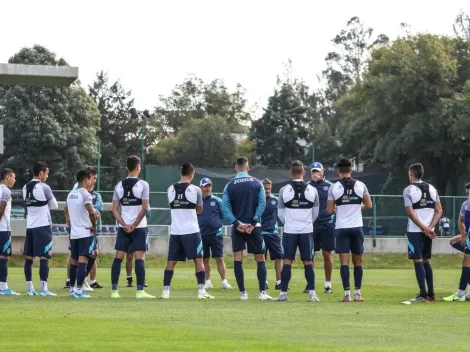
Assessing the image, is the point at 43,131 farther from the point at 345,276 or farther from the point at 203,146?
the point at 345,276

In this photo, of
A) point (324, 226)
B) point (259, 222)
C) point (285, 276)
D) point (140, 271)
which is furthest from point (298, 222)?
point (324, 226)

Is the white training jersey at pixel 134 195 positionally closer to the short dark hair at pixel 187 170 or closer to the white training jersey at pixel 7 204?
the short dark hair at pixel 187 170

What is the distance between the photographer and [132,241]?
61.8 feet

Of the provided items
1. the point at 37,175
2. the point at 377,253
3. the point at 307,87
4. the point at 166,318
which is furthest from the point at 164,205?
the point at 307,87

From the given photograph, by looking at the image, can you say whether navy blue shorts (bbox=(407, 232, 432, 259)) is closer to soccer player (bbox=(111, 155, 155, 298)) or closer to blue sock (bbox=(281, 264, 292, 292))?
blue sock (bbox=(281, 264, 292, 292))

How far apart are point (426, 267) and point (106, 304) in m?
5.21

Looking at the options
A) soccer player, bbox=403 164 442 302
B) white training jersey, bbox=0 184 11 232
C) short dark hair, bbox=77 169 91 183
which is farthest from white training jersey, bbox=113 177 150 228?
soccer player, bbox=403 164 442 302

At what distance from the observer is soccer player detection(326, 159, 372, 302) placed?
1850cm

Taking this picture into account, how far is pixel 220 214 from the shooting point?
23.7 metres

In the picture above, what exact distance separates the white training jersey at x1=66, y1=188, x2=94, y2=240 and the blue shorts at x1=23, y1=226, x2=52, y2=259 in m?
0.68

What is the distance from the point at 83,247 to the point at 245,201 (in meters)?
2.86

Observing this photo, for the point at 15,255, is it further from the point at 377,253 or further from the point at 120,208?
the point at 120,208

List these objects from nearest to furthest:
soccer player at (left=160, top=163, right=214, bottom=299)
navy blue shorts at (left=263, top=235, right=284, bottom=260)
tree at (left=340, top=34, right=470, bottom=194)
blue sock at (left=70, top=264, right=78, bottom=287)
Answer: soccer player at (left=160, top=163, right=214, bottom=299) < blue sock at (left=70, top=264, right=78, bottom=287) < navy blue shorts at (left=263, top=235, right=284, bottom=260) < tree at (left=340, top=34, right=470, bottom=194)

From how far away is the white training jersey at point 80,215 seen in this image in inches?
755
